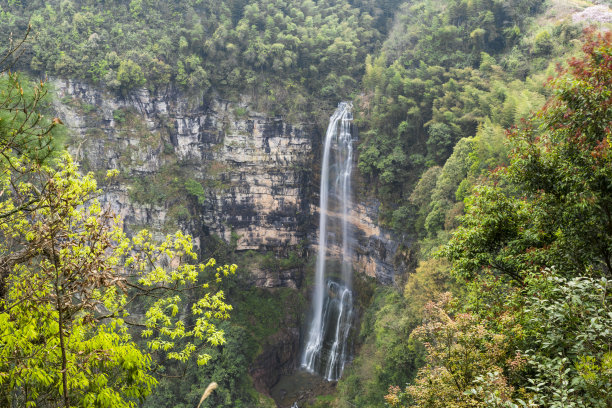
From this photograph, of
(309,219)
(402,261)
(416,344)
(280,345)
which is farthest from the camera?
(309,219)

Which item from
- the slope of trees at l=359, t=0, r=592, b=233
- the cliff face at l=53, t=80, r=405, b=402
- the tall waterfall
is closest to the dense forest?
the slope of trees at l=359, t=0, r=592, b=233

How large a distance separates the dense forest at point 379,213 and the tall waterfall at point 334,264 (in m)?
1.15

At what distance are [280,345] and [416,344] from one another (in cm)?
1388

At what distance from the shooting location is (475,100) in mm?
17281

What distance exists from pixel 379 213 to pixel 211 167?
1240cm

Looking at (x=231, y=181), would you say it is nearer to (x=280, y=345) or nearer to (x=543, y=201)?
(x=280, y=345)

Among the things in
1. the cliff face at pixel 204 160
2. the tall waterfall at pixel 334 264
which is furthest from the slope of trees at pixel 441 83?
the cliff face at pixel 204 160

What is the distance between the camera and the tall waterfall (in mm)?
22906

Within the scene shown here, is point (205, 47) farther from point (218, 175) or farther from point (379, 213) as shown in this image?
point (379, 213)

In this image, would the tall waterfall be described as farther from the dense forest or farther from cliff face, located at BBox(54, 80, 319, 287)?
cliff face, located at BBox(54, 80, 319, 287)

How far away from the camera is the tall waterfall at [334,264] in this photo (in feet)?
75.2

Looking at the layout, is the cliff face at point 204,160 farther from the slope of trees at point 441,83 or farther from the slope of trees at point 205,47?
the slope of trees at point 441,83

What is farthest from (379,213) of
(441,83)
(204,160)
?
(204,160)

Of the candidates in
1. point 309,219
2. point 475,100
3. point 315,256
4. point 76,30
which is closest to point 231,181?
point 309,219
